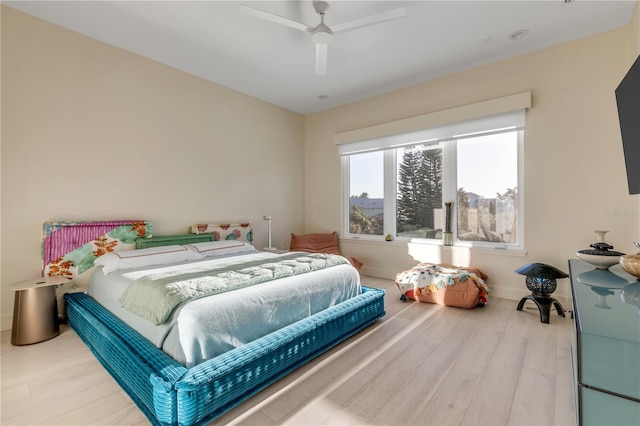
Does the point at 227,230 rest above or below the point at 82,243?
above

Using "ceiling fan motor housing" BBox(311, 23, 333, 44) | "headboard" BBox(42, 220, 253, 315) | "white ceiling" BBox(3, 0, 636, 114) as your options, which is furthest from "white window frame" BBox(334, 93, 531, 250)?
"headboard" BBox(42, 220, 253, 315)

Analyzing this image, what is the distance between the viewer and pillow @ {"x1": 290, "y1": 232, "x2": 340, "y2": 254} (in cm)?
462

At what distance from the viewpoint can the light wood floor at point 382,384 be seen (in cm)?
154

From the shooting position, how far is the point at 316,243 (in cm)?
471

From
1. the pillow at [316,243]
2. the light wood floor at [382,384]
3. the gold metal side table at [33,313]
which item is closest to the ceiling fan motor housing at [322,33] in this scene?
the light wood floor at [382,384]

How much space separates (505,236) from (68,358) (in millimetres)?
4410

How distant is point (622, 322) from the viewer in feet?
3.41

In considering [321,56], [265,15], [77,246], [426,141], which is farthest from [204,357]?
[426,141]

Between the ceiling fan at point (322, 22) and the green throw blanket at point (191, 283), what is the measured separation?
1954 mm

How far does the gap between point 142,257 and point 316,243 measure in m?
2.54

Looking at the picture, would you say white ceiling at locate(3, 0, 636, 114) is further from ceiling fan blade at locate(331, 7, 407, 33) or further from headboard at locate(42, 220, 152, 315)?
headboard at locate(42, 220, 152, 315)

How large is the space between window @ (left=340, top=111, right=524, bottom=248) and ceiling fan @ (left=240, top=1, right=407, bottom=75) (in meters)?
2.01

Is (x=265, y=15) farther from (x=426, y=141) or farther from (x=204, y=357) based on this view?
(x=426, y=141)

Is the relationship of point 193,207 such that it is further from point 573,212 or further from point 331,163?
point 573,212
